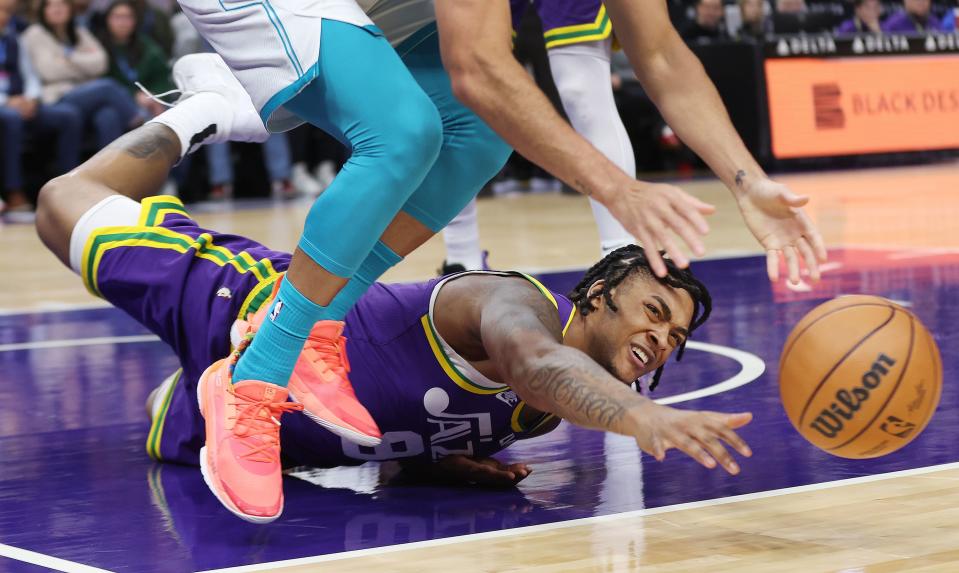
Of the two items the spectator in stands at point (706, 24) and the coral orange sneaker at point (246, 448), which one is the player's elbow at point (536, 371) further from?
the spectator in stands at point (706, 24)

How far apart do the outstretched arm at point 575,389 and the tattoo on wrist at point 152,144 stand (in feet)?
5.42

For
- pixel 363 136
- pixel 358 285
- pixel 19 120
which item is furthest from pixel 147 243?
pixel 19 120

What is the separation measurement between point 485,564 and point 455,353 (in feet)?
2.46

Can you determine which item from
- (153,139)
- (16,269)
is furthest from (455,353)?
(16,269)

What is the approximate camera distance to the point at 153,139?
4375mm

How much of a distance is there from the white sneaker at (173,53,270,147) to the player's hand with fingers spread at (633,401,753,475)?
218 centimetres

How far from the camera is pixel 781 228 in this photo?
2.81 m

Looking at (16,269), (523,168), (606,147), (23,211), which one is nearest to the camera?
(606,147)

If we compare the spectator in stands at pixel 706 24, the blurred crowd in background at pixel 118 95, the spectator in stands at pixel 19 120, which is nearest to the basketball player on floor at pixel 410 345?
the blurred crowd in background at pixel 118 95

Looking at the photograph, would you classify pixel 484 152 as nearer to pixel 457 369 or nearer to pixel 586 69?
pixel 457 369

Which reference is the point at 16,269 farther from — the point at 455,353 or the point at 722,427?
the point at 722,427

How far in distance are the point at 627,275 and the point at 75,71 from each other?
9.10 meters

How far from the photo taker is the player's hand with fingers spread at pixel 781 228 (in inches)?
108

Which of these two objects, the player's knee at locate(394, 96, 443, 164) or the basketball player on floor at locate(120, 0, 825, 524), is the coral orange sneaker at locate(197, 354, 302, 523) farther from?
the player's knee at locate(394, 96, 443, 164)
